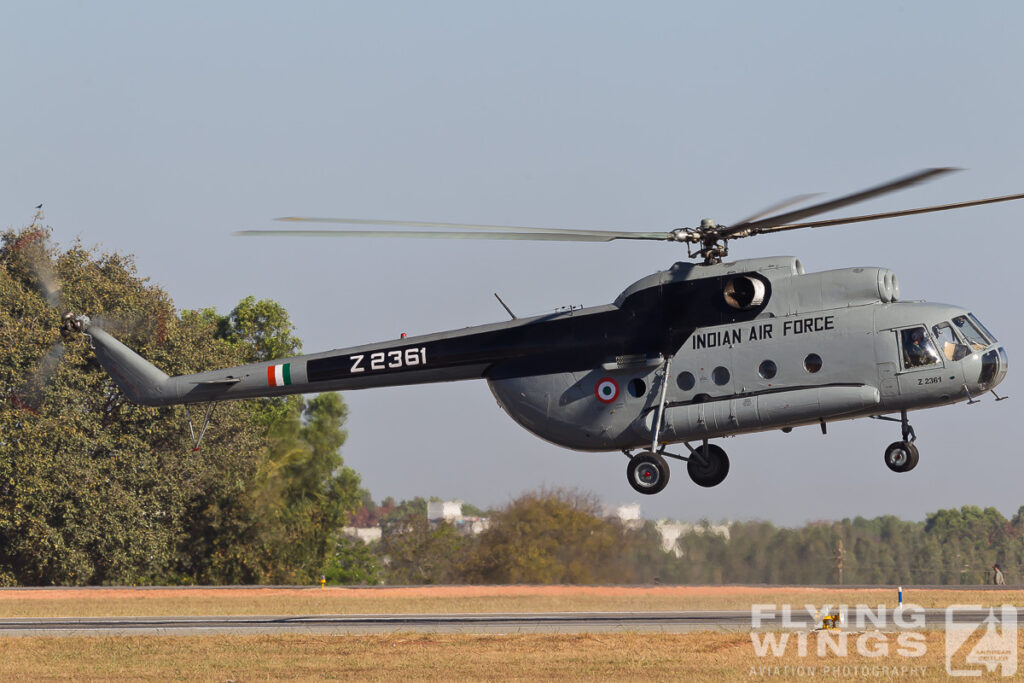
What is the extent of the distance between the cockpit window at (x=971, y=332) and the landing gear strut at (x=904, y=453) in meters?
1.67

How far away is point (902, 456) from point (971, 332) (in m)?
2.45

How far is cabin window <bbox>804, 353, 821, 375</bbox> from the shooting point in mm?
20031

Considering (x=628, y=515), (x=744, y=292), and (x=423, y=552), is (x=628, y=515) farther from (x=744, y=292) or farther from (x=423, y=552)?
(x=744, y=292)

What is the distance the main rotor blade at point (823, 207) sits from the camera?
15.9 meters

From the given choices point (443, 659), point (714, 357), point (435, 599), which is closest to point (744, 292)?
point (714, 357)

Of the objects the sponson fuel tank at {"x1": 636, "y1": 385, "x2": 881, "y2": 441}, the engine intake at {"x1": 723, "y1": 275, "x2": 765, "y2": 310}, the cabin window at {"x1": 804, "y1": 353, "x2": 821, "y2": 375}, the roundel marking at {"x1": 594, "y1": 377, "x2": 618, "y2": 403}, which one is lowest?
the sponson fuel tank at {"x1": 636, "y1": 385, "x2": 881, "y2": 441}

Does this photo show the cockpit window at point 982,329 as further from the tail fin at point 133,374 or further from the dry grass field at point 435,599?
the dry grass field at point 435,599

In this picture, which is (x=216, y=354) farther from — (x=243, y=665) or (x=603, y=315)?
(x=603, y=315)

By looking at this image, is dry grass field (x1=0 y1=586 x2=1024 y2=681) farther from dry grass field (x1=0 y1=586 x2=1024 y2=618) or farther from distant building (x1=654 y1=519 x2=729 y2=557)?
distant building (x1=654 y1=519 x2=729 y2=557)

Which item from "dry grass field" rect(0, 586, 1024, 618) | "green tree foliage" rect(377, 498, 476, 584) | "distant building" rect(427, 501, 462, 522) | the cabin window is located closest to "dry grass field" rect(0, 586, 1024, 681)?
the cabin window

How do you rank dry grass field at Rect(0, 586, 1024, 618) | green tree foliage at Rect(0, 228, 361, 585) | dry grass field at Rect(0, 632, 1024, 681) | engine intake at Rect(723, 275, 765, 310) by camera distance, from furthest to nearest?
green tree foliage at Rect(0, 228, 361, 585) → dry grass field at Rect(0, 586, 1024, 618) → dry grass field at Rect(0, 632, 1024, 681) → engine intake at Rect(723, 275, 765, 310)

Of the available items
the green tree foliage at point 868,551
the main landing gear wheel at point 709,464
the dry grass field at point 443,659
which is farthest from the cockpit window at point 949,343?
the green tree foliage at point 868,551

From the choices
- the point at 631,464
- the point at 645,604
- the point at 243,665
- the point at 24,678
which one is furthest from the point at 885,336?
the point at 645,604

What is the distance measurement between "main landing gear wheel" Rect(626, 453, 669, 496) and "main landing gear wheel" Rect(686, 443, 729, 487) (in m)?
0.76
